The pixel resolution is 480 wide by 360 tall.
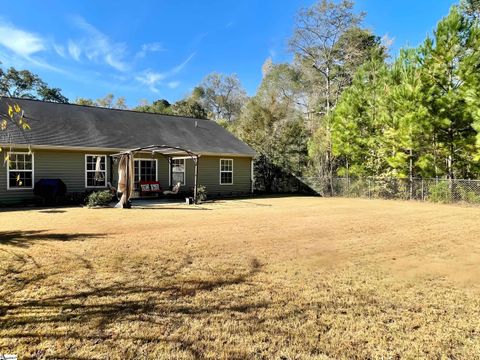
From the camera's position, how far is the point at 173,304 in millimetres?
3525

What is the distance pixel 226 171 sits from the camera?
62.1ft

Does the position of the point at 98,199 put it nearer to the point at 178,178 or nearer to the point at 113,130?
the point at 113,130

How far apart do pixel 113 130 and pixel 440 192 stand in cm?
1581

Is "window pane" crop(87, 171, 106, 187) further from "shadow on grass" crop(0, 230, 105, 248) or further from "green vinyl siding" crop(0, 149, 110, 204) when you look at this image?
"shadow on grass" crop(0, 230, 105, 248)

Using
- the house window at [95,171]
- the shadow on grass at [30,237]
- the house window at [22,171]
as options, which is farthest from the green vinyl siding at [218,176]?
the shadow on grass at [30,237]

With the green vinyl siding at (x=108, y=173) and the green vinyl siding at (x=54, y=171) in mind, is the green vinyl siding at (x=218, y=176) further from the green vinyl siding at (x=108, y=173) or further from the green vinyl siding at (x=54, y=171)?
the green vinyl siding at (x=54, y=171)

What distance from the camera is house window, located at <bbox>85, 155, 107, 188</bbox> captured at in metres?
15.0

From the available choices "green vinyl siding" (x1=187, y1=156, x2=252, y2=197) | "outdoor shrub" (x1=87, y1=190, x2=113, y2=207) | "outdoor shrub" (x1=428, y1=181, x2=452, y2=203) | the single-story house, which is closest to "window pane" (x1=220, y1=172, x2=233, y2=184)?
the single-story house

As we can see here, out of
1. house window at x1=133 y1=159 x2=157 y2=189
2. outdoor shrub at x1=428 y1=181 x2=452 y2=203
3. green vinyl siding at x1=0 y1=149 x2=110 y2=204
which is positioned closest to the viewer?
green vinyl siding at x1=0 y1=149 x2=110 y2=204

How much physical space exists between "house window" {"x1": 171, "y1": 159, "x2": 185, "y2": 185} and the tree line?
595cm

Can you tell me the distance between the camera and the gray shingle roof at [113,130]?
578 inches

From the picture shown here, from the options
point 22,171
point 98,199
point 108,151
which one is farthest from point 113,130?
point 98,199

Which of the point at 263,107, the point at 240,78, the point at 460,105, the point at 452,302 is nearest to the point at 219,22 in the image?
the point at 263,107

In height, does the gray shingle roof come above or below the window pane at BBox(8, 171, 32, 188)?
above
